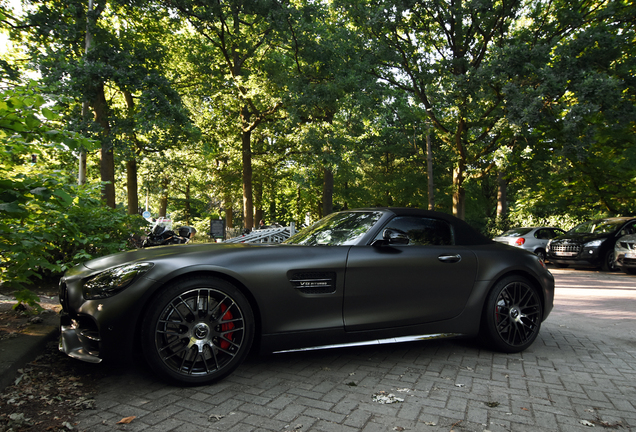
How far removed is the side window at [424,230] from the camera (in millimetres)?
3998

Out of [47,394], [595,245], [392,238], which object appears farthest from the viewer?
[595,245]

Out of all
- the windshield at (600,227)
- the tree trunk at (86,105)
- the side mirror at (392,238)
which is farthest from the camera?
the windshield at (600,227)

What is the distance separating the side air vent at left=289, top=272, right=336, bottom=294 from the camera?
131 inches

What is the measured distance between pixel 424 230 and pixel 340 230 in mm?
826

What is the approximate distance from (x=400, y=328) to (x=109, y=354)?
226cm

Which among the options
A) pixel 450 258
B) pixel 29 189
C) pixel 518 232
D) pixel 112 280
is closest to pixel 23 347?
pixel 112 280

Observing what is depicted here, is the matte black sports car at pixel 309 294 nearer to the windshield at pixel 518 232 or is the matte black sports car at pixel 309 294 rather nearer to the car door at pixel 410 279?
the car door at pixel 410 279

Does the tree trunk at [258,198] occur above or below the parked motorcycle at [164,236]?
above

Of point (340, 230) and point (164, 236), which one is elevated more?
point (340, 230)

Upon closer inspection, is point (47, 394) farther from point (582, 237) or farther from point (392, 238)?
point (582, 237)

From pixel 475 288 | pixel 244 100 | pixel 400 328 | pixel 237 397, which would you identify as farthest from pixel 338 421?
pixel 244 100

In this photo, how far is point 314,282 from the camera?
3.38 m

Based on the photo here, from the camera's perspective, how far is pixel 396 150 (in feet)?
94.6

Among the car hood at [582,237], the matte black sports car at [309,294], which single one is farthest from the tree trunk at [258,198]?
the matte black sports car at [309,294]
